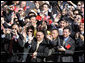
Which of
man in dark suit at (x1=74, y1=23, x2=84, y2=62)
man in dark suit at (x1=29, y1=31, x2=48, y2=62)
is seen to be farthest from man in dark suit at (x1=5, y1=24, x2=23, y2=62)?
man in dark suit at (x1=74, y1=23, x2=84, y2=62)

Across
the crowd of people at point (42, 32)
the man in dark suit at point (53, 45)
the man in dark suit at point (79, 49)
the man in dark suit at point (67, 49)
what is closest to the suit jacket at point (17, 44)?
the crowd of people at point (42, 32)

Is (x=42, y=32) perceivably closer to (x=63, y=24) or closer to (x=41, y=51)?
(x=41, y=51)

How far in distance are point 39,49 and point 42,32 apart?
1.51ft

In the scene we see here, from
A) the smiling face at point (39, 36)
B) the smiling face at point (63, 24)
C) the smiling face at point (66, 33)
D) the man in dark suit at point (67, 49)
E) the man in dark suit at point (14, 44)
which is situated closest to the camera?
the man in dark suit at point (67, 49)

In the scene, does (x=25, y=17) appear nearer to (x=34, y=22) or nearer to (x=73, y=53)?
(x=34, y=22)

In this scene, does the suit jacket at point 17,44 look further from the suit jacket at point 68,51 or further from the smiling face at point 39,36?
the suit jacket at point 68,51

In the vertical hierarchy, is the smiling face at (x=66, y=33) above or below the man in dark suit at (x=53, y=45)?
above

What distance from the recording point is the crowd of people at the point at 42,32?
7.24m

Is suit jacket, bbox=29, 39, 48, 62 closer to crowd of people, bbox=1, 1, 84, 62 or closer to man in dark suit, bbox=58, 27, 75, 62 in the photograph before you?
crowd of people, bbox=1, 1, 84, 62

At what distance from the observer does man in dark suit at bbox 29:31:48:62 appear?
283 inches

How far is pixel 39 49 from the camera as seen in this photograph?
23.8 feet

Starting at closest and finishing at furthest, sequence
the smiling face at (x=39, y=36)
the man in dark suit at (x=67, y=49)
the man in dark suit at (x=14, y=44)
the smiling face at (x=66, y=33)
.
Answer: the man in dark suit at (x=67, y=49)
the smiling face at (x=39, y=36)
the smiling face at (x=66, y=33)
the man in dark suit at (x=14, y=44)

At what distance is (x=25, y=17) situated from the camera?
883 cm

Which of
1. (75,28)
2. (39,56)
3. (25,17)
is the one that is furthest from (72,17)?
(39,56)
